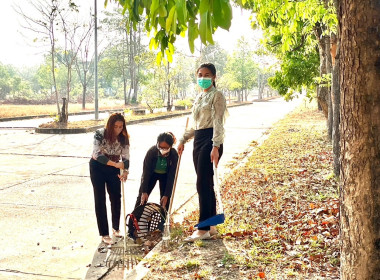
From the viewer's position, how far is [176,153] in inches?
204

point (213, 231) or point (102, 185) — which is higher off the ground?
point (102, 185)

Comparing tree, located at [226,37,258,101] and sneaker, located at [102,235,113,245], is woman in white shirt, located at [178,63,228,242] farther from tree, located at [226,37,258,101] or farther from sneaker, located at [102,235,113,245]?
tree, located at [226,37,258,101]

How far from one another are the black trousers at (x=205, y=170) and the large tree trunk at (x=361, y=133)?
75.5 inches

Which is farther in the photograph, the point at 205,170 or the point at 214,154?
the point at 205,170

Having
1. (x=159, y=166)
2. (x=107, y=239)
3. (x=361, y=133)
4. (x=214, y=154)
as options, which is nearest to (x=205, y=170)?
(x=214, y=154)

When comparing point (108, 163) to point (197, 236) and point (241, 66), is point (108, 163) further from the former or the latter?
point (241, 66)

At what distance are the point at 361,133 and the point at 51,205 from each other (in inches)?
194

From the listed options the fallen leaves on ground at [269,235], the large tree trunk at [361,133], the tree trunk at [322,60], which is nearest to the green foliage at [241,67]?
the tree trunk at [322,60]

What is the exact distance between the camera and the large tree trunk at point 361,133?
2.49 meters

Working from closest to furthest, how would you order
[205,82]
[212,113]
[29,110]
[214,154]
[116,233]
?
[214,154]
[212,113]
[205,82]
[116,233]
[29,110]

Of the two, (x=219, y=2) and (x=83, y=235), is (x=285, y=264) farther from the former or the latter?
(x=219, y=2)

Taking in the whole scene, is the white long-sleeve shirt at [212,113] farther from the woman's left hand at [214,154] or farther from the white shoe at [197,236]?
the white shoe at [197,236]

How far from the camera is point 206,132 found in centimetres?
457

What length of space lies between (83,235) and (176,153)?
141cm
